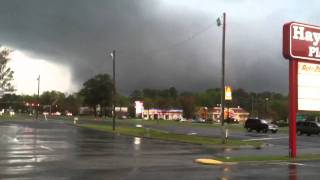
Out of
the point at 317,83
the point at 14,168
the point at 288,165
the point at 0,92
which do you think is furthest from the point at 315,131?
the point at 0,92

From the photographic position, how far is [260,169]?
20078 millimetres

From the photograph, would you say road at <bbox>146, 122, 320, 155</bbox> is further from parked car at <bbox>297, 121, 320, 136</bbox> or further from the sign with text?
parked car at <bbox>297, 121, 320, 136</bbox>

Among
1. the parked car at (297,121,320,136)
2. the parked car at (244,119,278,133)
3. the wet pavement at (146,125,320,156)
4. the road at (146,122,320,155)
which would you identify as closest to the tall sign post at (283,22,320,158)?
the wet pavement at (146,125,320,156)

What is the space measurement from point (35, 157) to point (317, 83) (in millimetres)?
14785

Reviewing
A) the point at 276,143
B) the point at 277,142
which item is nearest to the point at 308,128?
the point at 277,142

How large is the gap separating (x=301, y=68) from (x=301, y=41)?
4.77 feet

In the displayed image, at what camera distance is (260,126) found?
71.4m

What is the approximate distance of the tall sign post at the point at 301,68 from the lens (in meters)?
26.7

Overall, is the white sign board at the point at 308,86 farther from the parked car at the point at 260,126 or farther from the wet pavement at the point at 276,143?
the parked car at the point at 260,126

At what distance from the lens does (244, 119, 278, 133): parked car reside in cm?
6994

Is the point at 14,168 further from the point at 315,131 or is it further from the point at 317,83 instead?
the point at 315,131

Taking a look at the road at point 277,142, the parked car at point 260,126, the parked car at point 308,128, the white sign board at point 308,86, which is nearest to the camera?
the white sign board at point 308,86

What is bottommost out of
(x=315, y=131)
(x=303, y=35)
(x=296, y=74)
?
(x=315, y=131)

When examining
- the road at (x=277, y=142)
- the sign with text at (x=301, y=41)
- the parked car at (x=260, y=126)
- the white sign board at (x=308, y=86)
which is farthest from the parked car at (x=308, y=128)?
the sign with text at (x=301, y=41)
